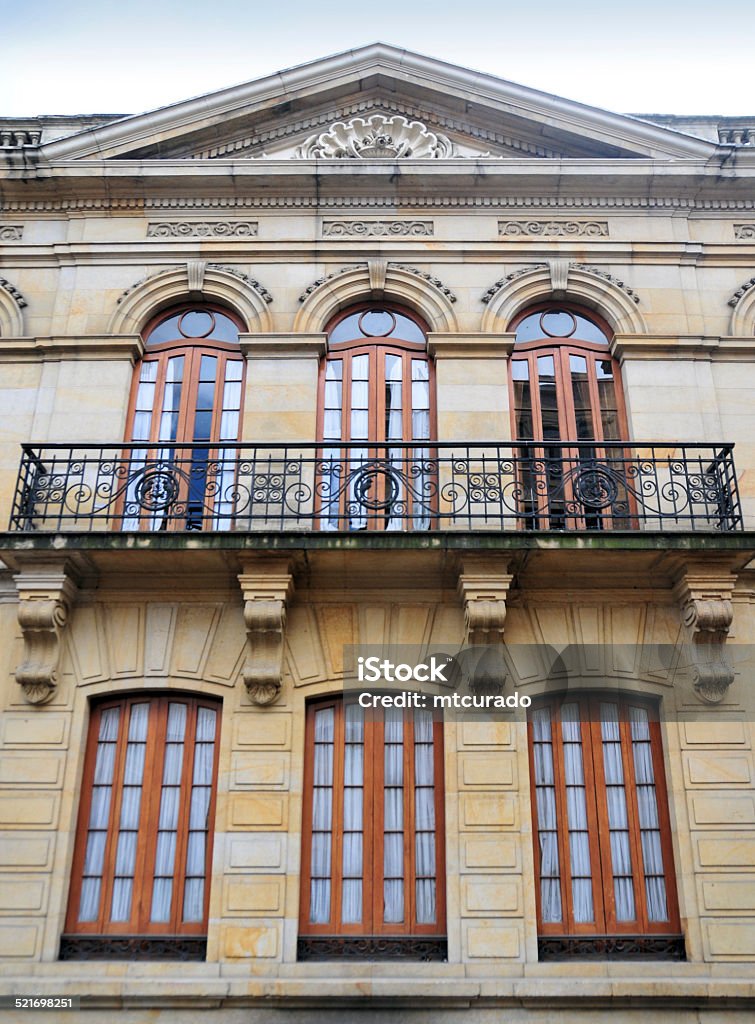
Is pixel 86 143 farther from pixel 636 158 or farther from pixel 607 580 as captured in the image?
pixel 607 580

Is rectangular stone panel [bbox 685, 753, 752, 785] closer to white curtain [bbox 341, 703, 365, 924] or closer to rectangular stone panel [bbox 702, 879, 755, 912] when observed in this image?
rectangular stone panel [bbox 702, 879, 755, 912]

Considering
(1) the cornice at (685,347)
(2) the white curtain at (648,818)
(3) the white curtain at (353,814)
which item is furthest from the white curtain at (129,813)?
(1) the cornice at (685,347)

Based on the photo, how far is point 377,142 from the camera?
12461mm

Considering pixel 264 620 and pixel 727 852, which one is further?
pixel 264 620

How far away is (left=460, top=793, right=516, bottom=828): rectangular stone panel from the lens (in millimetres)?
9039

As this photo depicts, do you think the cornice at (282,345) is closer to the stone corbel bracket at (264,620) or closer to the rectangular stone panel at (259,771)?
the stone corbel bracket at (264,620)

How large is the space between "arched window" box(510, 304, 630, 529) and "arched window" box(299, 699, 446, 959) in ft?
9.47

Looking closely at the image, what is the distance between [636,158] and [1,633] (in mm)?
9720

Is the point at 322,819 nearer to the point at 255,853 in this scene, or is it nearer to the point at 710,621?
the point at 255,853

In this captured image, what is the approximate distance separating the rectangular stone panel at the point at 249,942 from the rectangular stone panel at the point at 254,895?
0.48 feet

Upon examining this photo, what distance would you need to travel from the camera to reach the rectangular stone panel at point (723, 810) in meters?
9.05

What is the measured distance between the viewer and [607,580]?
9.81 metres

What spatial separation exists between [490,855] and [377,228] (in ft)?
25.1

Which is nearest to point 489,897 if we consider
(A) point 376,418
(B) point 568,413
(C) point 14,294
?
(A) point 376,418
